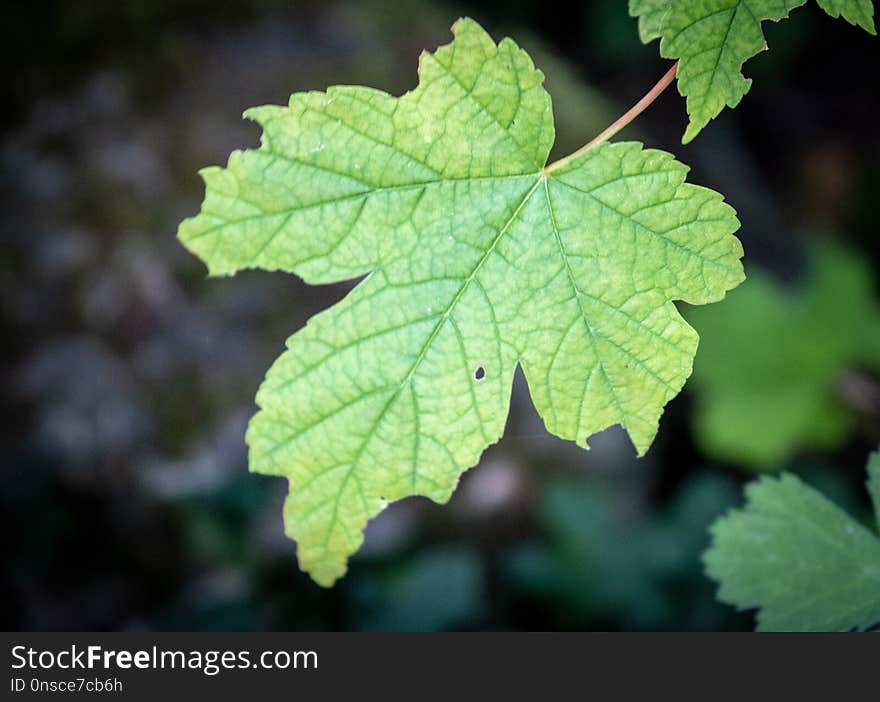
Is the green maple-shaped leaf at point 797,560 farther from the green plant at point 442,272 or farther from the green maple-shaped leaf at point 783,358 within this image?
the green maple-shaped leaf at point 783,358

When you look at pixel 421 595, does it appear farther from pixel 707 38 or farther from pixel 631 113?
pixel 707 38

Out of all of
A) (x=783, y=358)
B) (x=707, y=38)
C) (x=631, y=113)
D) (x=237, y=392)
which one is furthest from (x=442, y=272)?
(x=783, y=358)

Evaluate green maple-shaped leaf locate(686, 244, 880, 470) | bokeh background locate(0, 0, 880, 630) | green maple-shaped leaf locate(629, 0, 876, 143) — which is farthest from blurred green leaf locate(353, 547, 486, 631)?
green maple-shaped leaf locate(629, 0, 876, 143)

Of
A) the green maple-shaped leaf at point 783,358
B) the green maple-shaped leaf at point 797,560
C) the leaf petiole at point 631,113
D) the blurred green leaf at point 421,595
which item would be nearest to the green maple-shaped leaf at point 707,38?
the leaf petiole at point 631,113

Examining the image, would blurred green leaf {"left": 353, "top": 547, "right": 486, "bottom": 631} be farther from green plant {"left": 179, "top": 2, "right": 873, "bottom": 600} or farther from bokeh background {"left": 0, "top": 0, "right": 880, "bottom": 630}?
green plant {"left": 179, "top": 2, "right": 873, "bottom": 600}

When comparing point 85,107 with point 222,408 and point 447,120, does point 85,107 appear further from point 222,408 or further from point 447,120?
point 447,120

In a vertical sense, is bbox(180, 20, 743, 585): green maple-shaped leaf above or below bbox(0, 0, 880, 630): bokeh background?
below
